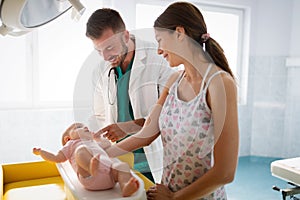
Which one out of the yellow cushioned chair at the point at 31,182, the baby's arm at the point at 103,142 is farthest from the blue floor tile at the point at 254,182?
the baby's arm at the point at 103,142

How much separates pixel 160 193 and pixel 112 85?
37cm

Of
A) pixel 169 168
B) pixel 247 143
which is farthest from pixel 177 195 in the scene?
pixel 247 143

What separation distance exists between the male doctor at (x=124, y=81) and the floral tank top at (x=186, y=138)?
71 millimetres

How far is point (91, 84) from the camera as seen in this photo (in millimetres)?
895

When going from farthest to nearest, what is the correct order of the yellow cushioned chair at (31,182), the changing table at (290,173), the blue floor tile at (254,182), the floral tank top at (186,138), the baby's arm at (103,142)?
1. the blue floor tile at (254,182)
2. the changing table at (290,173)
3. the yellow cushioned chair at (31,182)
4. the baby's arm at (103,142)
5. the floral tank top at (186,138)

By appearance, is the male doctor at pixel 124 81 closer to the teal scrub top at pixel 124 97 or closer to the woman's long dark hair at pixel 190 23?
the teal scrub top at pixel 124 97

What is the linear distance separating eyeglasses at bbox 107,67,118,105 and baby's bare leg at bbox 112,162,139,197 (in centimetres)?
20

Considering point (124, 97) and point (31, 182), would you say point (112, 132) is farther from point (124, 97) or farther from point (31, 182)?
point (31, 182)

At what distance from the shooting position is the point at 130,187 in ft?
2.93

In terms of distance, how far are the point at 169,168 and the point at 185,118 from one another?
0.71 ft

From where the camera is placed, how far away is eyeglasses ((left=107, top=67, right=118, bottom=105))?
973 mm

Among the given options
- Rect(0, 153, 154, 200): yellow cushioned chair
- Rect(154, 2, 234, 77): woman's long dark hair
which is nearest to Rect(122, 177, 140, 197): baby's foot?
Rect(154, 2, 234, 77): woman's long dark hair

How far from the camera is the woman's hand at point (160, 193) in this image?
0.92 metres

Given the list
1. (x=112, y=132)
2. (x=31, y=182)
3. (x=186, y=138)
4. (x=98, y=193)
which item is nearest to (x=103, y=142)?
(x=112, y=132)
